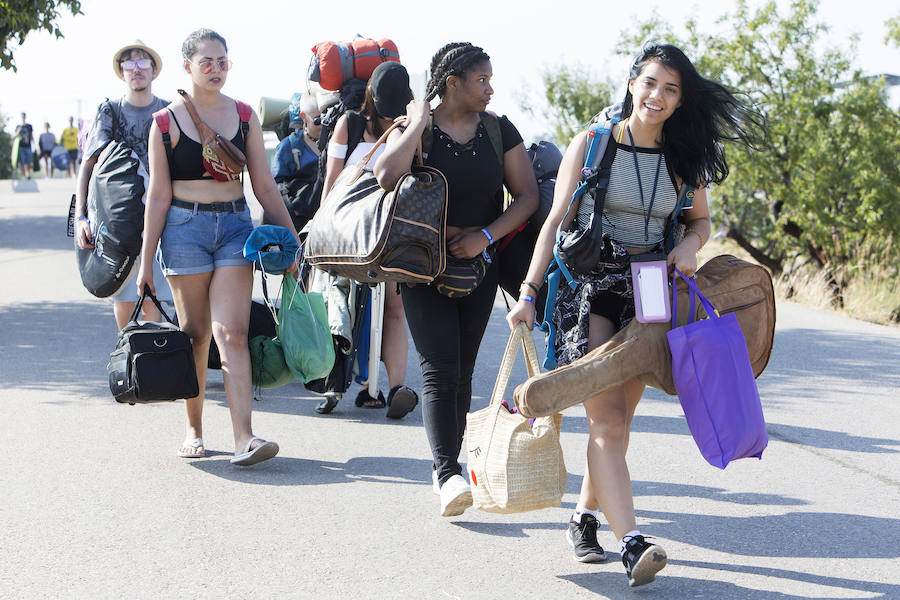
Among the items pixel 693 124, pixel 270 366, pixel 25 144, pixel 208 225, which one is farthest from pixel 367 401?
pixel 25 144

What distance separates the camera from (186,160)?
5.33 meters

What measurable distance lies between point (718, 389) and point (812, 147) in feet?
42.0

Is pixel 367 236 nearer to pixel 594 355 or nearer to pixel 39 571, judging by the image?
pixel 594 355

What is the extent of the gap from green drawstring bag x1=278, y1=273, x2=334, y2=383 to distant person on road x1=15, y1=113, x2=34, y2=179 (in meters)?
30.0

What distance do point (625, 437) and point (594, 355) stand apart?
441 millimetres

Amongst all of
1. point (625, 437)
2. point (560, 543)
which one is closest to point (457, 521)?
point (560, 543)

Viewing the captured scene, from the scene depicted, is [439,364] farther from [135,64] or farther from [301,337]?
[135,64]

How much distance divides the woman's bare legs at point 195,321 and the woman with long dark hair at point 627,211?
2044 mm

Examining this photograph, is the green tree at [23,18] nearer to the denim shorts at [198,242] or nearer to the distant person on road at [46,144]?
the denim shorts at [198,242]

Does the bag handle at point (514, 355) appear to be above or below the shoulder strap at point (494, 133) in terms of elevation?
below

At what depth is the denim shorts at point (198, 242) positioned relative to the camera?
534cm

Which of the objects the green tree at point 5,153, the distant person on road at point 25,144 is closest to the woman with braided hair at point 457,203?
the distant person on road at point 25,144

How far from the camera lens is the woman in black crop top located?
5.32 m

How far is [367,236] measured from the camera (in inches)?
170
